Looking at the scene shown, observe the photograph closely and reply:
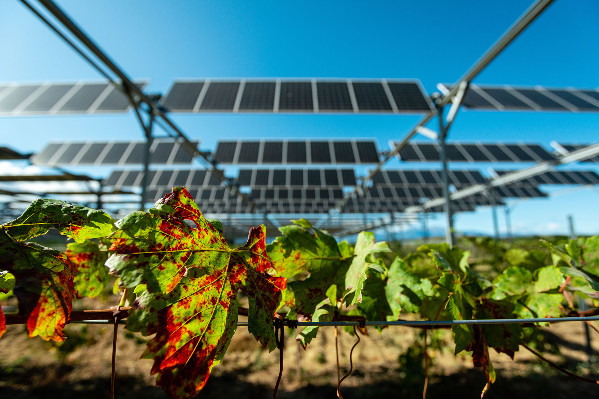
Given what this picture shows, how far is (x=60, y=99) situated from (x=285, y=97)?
5.54 meters

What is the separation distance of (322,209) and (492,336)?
2072 centimetres

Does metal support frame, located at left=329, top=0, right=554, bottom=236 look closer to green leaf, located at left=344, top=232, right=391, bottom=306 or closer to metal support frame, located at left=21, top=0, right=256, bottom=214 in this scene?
green leaf, located at left=344, top=232, right=391, bottom=306

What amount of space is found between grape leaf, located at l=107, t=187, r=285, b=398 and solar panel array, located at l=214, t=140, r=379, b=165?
883 centimetres

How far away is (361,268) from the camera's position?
60 centimetres

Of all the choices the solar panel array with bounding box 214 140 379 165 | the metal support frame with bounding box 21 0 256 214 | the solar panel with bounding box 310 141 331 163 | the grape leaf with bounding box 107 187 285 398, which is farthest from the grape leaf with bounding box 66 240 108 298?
the solar panel with bounding box 310 141 331 163

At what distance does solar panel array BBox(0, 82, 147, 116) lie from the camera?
609 cm

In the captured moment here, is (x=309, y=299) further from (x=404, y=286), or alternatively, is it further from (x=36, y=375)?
(x=36, y=375)

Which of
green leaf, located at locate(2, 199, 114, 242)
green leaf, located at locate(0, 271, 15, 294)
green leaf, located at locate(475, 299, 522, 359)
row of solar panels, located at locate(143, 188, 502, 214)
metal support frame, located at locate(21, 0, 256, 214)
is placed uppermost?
row of solar panels, located at locate(143, 188, 502, 214)

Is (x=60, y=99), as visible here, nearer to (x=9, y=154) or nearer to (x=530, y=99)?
(x=9, y=154)

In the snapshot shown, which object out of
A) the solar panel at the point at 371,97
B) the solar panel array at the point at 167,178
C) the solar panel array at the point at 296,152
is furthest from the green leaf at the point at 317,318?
the solar panel array at the point at 167,178

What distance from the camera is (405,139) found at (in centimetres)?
670

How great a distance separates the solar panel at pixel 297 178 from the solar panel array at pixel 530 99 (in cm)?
572

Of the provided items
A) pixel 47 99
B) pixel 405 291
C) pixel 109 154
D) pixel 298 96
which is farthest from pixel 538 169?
pixel 109 154

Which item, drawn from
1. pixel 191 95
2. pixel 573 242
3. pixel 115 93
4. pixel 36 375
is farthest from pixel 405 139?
pixel 36 375
